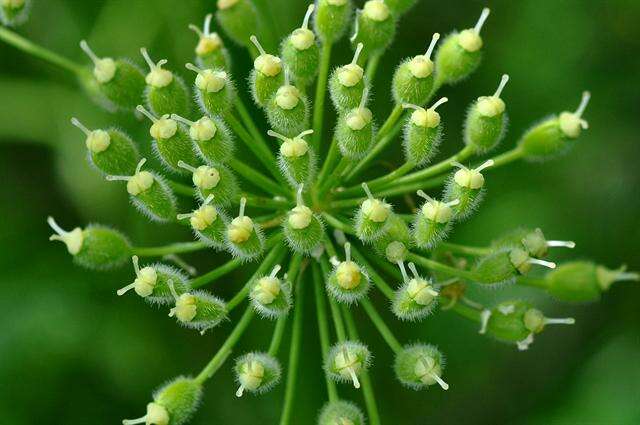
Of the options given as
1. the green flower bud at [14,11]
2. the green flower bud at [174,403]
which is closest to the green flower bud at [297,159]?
the green flower bud at [174,403]

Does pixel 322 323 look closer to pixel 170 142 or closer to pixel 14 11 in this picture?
pixel 170 142

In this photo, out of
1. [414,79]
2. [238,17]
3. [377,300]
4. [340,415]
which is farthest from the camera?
[377,300]

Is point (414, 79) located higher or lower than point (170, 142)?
higher

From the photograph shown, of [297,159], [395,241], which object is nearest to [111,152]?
[297,159]

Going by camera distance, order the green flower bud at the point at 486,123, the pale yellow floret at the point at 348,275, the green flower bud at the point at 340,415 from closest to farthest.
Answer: the pale yellow floret at the point at 348,275, the green flower bud at the point at 340,415, the green flower bud at the point at 486,123

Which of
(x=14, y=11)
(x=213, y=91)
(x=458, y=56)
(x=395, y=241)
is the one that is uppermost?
(x=458, y=56)

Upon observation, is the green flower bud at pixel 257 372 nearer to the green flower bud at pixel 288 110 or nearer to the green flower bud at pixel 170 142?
the green flower bud at pixel 170 142

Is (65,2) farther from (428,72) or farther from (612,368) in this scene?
(612,368)
